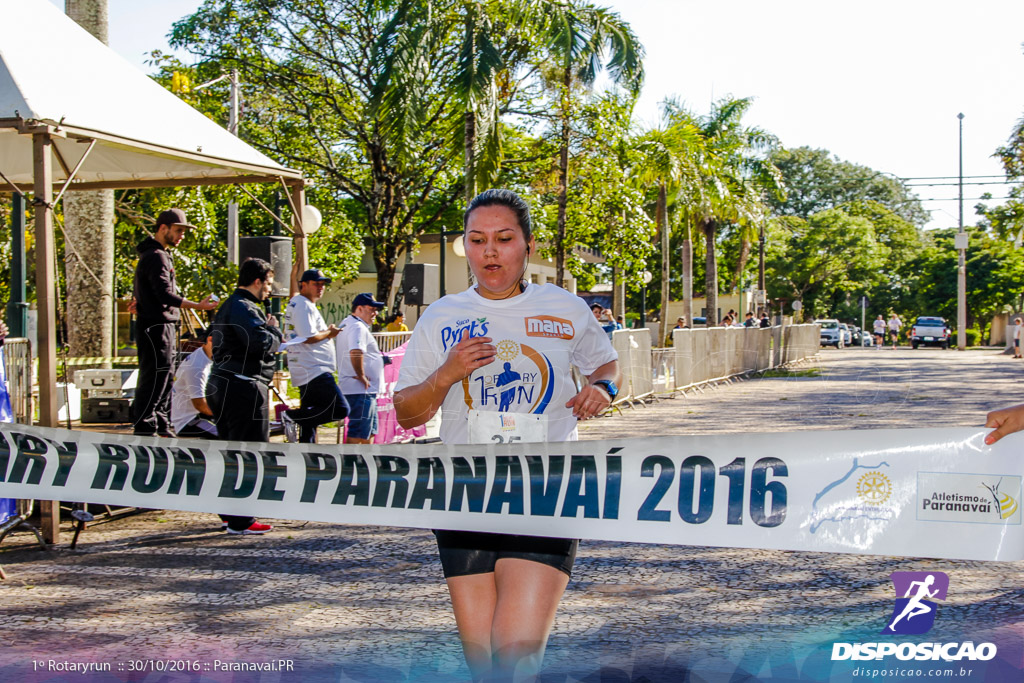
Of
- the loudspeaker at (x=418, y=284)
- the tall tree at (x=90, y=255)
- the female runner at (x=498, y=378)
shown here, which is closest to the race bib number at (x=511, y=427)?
the female runner at (x=498, y=378)

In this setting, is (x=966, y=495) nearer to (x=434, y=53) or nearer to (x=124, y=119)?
(x=124, y=119)

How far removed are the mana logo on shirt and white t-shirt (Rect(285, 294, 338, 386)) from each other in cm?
577

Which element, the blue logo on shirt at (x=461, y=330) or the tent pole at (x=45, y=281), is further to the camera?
the tent pole at (x=45, y=281)

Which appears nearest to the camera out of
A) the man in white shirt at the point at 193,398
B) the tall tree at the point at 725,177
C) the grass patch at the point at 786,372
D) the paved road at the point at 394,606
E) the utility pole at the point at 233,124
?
the paved road at the point at 394,606

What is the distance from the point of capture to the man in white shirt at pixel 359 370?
9.02 metres

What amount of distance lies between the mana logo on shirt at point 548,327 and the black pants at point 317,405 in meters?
5.86

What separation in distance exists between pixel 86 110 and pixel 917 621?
6.26 metres

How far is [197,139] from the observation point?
27.3 feet

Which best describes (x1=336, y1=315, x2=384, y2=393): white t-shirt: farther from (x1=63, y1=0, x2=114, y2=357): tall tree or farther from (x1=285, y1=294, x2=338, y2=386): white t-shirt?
(x1=63, y1=0, x2=114, y2=357): tall tree

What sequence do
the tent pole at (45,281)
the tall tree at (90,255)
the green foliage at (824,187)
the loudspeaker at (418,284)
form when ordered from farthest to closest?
the green foliage at (824,187) → the loudspeaker at (418,284) → the tall tree at (90,255) → the tent pole at (45,281)

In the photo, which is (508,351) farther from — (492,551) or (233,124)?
(233,124)

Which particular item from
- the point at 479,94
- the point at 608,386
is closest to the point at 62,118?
the point at 608,386

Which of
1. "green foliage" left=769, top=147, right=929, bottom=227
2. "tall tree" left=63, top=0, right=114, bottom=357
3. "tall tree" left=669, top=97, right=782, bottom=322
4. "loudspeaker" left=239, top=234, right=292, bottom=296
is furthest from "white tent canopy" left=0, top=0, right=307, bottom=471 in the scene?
"green foliage" left=769, top=147, right=929, bottom=227

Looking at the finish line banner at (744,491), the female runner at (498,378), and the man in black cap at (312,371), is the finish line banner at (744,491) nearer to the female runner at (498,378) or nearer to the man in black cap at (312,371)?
the female runner at (498,378)
